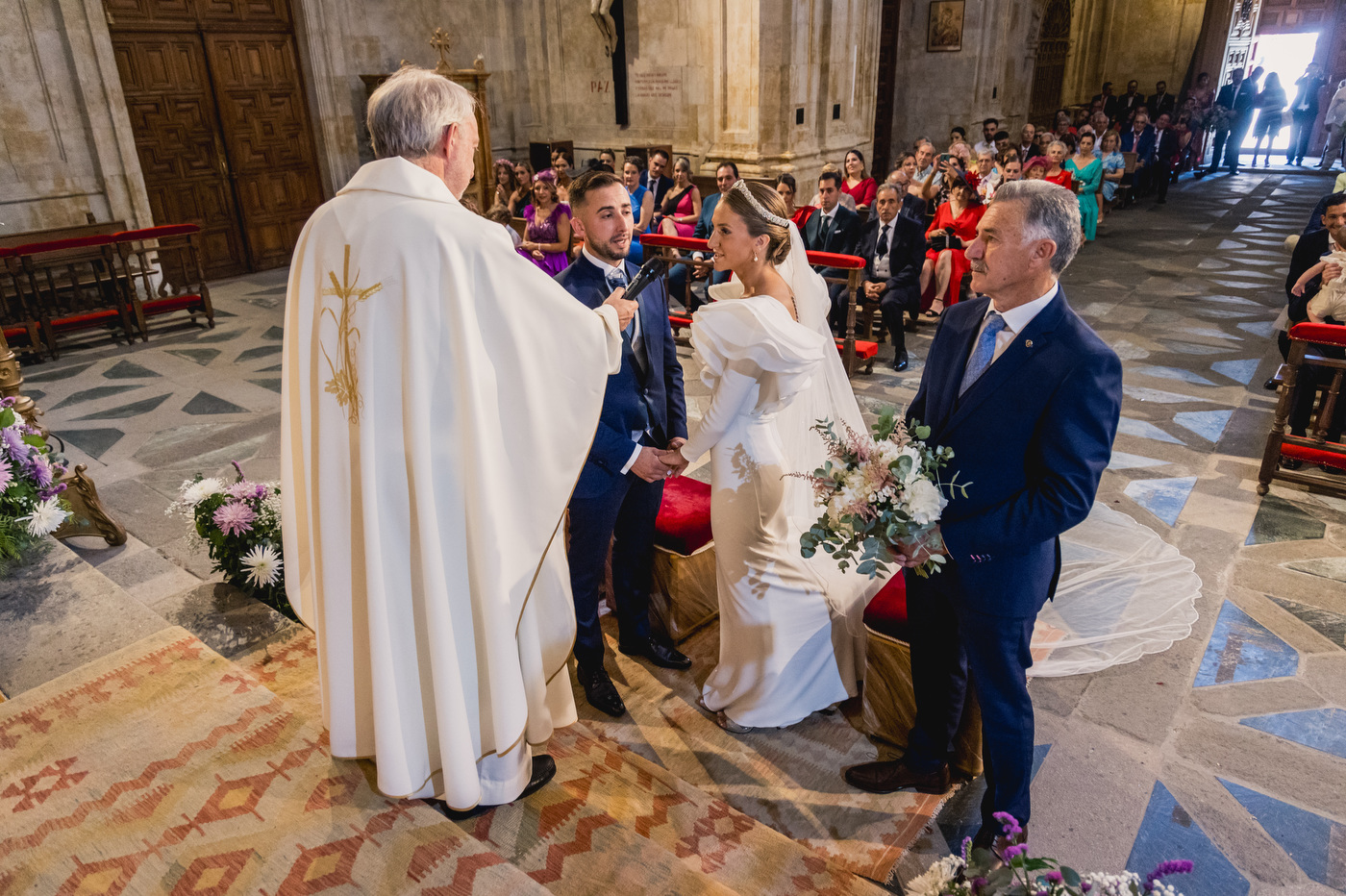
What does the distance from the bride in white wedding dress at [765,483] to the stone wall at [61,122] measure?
988 centimetres

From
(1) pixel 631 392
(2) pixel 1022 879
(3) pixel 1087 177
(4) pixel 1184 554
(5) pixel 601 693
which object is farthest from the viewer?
(3) pixel 1087 177

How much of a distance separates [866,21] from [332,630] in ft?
41.8

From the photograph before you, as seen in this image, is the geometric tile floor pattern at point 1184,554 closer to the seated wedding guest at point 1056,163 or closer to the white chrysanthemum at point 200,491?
the white chrysanthemum at point 200,491

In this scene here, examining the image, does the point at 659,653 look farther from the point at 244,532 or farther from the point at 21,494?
the point at 21,494

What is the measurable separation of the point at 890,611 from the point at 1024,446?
89 cm

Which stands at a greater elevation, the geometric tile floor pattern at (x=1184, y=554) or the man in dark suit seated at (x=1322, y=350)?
the man in dark suit seated at (x=1322, y=350)

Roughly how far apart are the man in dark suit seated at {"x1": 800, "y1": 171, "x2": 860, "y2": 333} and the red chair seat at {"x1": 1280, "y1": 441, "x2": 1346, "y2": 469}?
337cm

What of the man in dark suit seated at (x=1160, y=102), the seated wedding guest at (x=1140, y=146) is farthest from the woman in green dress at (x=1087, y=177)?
the man in dark suit seated at (x=1160, y=102)

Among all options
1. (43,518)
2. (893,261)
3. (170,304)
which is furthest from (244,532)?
(170,304)

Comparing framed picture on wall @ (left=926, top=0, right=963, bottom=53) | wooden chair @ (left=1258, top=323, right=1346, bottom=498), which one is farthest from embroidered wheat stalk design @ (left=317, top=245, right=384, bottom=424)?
framed picture on wall @ (left=926, top=0, right=963, bottom=53)

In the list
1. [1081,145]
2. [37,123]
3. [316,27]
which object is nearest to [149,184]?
[37,123]

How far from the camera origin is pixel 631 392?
2922 mm

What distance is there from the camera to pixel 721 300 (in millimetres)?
2828

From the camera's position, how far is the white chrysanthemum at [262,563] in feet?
10.7
